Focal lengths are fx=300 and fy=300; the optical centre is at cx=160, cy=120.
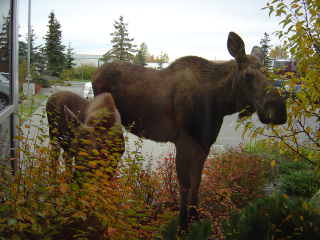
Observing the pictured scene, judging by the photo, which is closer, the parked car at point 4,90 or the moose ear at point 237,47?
the moose ear at point 237,47

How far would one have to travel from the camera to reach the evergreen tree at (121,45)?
15.5 ft

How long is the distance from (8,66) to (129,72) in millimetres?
2237

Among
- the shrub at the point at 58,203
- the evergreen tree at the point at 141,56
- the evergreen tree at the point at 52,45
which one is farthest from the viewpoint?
the evergreen tree at the point at 141,56

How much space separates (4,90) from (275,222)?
387 centimetres

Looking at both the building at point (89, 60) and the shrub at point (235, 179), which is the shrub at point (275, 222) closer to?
the shrub at point (235, 179)

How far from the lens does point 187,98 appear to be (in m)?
2.95

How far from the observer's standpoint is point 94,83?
3.36 metres

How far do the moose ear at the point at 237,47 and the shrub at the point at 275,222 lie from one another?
1.31 metres

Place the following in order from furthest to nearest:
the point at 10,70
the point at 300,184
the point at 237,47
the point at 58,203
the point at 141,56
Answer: the point at 300,184 < the point at 141,56 < the point at 10,70 < the point at 237,47 < the point at 58,203

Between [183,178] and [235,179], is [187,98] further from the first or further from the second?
[235,179]

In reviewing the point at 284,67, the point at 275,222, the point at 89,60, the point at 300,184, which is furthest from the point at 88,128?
the point at 300,184

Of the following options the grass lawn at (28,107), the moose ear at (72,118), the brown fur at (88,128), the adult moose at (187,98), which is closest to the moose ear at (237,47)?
the adult moose at (187,98)

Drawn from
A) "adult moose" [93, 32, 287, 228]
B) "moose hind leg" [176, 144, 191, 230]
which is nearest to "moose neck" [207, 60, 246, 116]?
"adult moose" [93, 32, 287, 228]

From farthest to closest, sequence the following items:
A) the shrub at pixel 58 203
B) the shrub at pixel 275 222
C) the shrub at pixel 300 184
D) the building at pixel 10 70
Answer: the shrub at pixel 300 184 < the building at pixel 10 70 < the shrub at pixel 275 222 < the shrub at pixel 58 203
